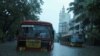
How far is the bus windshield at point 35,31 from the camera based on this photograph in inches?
829

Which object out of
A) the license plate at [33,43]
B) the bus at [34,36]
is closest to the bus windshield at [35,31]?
the bus at [34,36]

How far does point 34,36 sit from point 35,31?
55 centimetres

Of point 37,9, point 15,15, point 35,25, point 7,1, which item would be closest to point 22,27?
point 35,25

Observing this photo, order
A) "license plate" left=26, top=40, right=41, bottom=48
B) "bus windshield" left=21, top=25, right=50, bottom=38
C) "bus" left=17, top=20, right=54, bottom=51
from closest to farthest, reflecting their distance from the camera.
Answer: "license plate" left=26, top=40, right=41, bottom=48 → "bus" left=17, top=20, right=54, bottom=51 → "bus windshield" left=21, top=25, right=50, bottom=38

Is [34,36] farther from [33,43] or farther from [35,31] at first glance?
[33,43]

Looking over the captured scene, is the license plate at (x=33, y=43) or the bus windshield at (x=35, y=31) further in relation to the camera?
the bus windshield at (x=35, y=31)

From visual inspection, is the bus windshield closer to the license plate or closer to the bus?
the bus

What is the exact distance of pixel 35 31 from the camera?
69.9 ft

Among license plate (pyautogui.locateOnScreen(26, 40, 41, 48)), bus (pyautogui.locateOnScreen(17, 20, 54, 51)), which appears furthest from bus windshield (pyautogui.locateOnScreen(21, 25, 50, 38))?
license plate (pyautogui.locateOnScreen(26, 40, 41, 48))

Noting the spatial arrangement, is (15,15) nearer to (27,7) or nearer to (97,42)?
(27,7)

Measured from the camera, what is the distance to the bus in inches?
789

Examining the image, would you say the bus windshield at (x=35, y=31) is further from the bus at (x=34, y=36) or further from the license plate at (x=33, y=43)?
the license plate at (x=33, y=43)

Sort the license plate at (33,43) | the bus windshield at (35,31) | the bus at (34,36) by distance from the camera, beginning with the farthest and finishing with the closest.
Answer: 1. the bus windshield at (35,31)
2. the bus at (34,36)
3. the license plate at (33,43)

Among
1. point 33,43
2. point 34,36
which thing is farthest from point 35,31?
point 33,43
